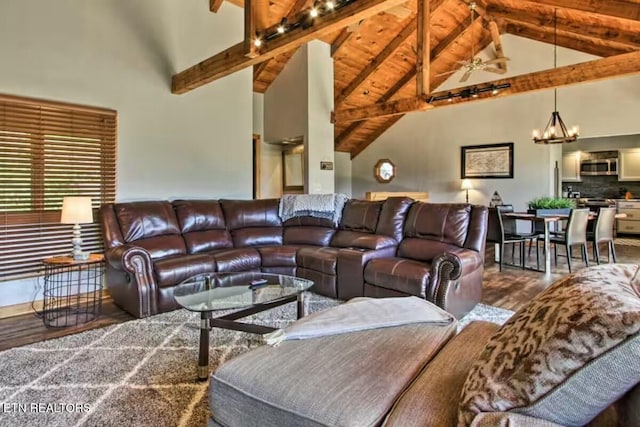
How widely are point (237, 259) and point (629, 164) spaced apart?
8997 mm

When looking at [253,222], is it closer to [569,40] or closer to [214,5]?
[214,5]

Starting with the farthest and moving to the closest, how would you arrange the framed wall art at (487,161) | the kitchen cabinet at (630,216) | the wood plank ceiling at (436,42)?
the kitchen cabinet at (630,216) < the framed wall art at (487,161) < the wood plank ceiling at (436,42)

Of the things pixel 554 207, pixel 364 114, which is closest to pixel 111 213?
pixel 364 114

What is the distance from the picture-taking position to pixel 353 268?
3660 millimetres

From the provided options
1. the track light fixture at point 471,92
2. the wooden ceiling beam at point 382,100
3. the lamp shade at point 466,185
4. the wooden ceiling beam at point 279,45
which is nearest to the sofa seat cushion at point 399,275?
the wooden ceiling beam at point 279,45

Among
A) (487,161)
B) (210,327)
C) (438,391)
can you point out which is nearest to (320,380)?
(438,391)

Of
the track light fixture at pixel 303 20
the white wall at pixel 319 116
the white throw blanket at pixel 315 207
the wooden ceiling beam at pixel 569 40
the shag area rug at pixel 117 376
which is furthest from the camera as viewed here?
the white wall at pixel 319 116

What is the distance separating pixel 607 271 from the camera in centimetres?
119

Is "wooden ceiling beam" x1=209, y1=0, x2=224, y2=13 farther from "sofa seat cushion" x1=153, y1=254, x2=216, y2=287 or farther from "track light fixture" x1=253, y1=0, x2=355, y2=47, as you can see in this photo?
"sofa seat cushion" x1=153, y1=254, x2=216, y2=287

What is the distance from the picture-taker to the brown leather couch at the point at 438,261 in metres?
3.10

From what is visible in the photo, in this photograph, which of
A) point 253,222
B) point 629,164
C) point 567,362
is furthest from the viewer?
point 629,164

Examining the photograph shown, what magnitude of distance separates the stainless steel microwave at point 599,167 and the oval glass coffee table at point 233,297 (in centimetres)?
897

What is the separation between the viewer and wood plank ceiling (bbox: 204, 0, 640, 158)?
4.96m

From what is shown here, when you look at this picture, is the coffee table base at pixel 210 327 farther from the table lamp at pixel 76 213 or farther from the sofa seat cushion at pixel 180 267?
the table lamp at pixel 76 213
